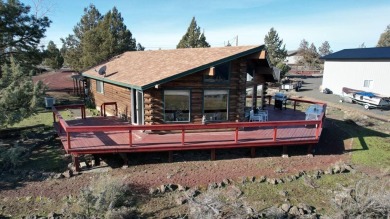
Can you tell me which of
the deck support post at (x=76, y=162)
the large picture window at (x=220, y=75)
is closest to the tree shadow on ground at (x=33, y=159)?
the deck support post at (x=76, y=162)

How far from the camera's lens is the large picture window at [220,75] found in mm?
12500

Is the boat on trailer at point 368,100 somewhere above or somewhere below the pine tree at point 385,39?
below

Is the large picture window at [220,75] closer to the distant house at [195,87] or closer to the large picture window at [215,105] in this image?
the distant house at [195,87]

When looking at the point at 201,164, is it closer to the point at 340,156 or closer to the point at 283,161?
the point at 283,161

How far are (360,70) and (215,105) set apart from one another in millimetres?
28034

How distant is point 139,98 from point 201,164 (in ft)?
14.0

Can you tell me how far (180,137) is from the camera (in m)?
12.0

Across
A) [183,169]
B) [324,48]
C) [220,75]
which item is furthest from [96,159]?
[324,48]

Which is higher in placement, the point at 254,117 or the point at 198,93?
the point at 198,93

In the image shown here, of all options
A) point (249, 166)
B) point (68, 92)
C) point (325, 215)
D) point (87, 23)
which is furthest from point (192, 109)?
point (87, 23)

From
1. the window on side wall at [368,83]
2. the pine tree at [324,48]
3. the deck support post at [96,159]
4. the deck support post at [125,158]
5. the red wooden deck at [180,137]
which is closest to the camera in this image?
the red wooden deck at [180,137]

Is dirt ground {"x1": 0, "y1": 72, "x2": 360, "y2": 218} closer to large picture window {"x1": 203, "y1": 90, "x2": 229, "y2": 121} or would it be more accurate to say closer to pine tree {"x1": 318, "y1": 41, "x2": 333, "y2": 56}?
large picture window {"x1": 203, "y1": 90, "x2": 229, "y2": 121}

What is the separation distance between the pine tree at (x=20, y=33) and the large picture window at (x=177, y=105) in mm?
16104

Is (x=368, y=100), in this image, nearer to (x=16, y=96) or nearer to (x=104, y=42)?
(x=104, y=42)
